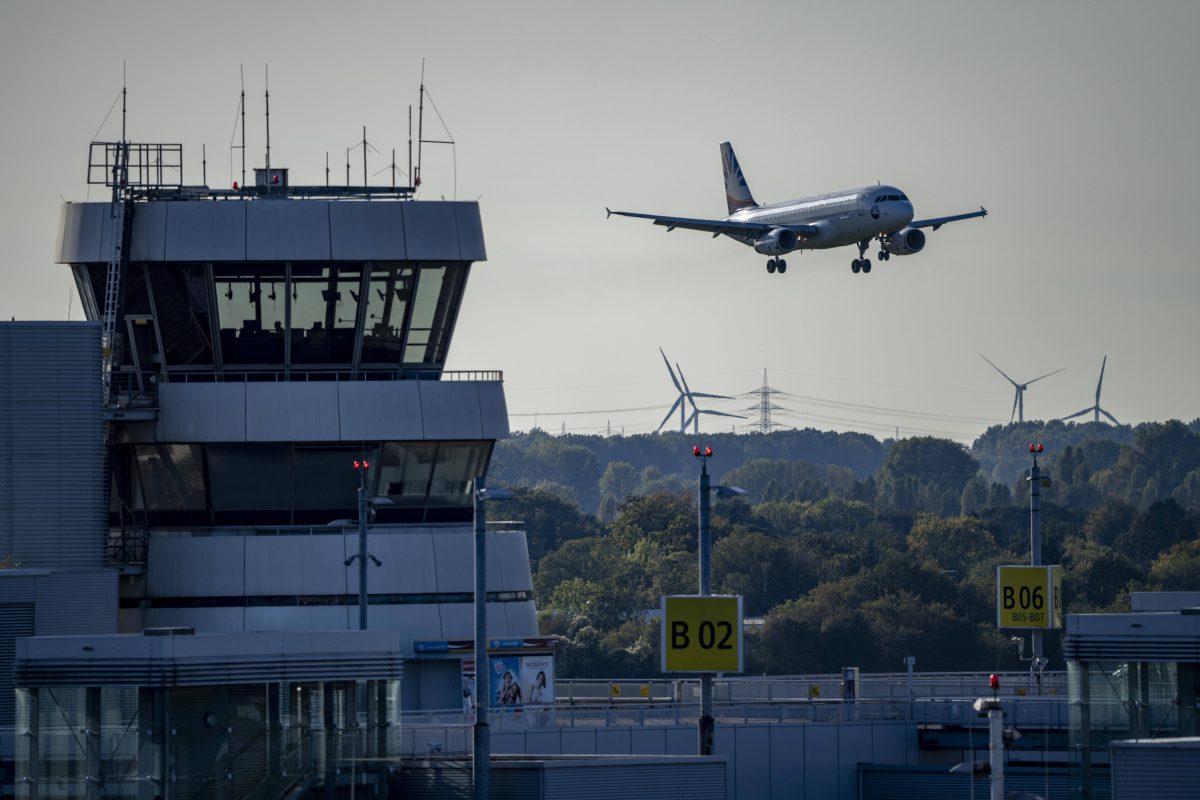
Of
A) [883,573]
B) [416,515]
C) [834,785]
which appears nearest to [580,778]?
[834,785]

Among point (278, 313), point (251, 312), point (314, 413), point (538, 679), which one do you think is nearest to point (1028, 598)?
point (538, 679)

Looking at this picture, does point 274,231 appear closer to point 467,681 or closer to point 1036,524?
point 467,681

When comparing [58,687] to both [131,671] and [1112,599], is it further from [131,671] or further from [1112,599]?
[1112,599]

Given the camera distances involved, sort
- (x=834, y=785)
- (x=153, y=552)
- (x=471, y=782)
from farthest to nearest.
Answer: (x=153, y=552) → (x=834, y=785) → (x=471, y=782)

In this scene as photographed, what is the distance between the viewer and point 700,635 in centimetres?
5416

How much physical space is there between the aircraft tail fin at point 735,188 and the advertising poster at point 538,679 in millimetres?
80605

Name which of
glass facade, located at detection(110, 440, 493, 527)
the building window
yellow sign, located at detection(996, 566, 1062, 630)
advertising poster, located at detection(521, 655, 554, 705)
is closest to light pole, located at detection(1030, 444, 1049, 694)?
yellow sign, located at detection(996, 566, 1062, 630)

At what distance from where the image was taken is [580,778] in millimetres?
49125

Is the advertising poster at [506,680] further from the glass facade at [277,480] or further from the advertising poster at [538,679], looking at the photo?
the glass facade at [277,480]

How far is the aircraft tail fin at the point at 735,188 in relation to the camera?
152250 mm

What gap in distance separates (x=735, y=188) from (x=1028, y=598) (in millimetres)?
81871

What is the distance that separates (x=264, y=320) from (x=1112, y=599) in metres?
126

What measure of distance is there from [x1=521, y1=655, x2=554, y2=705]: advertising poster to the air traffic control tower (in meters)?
1.06

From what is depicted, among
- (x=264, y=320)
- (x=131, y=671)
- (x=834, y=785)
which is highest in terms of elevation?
(x=264, y=320)
